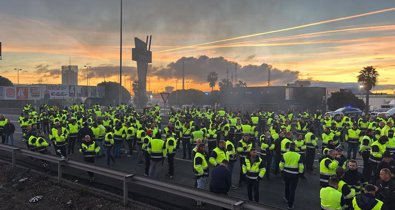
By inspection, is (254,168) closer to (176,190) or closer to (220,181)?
(220,181)


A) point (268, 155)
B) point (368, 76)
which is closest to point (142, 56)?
point (368, 76)

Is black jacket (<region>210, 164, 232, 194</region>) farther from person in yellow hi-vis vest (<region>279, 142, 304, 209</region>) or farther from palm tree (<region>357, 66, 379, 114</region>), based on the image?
palm tree (<region>357, 66, 379, 114</region>)

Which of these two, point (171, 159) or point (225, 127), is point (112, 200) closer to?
point (171, 159)

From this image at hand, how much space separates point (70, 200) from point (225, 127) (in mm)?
8510

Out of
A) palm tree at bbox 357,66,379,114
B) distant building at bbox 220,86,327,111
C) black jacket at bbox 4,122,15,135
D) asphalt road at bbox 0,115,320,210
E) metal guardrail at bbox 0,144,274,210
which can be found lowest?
asphalt road at bbox 0,115,320,210

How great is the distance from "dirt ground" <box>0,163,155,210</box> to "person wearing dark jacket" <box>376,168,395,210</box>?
5.16m

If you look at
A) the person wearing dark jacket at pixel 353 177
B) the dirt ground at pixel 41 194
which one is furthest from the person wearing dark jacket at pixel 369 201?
the dirt ground at pixel 41 194

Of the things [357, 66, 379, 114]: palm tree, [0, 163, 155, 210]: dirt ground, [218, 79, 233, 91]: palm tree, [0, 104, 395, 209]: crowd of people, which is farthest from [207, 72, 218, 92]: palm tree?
[0, 163, 155, 210]: dirt ground

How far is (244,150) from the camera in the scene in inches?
440

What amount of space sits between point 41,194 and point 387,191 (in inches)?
351

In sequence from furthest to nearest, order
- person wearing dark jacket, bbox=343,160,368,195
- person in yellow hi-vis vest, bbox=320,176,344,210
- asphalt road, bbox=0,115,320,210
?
asphalt road, bbox=0,115,320,210 → person wearing dark jacket, bbox=343,160,368,195 → person in yellow hi-vis vest, bbox=320,176,344,210

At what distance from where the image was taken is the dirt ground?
8.80 m

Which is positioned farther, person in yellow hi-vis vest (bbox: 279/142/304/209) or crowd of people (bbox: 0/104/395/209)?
person in yellow hi-vis vest (bbox: 279/142/304/209)

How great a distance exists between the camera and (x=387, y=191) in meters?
6.47
